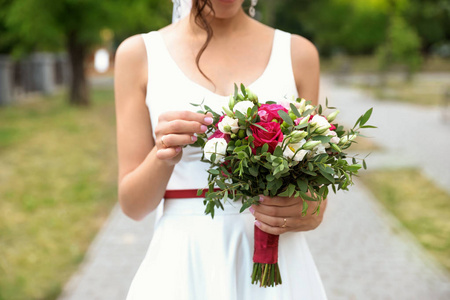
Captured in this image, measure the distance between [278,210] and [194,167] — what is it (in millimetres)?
396

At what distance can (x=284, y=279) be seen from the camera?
6.25ft

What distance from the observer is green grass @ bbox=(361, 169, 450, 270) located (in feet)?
20.2

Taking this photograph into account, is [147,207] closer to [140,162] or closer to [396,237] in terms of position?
[140,162]

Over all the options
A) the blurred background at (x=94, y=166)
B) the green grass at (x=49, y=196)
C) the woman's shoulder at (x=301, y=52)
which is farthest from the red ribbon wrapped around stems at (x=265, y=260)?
the green grass at (x=49, y=196)

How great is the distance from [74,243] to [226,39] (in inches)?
178

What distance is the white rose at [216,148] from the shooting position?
1.58 metres

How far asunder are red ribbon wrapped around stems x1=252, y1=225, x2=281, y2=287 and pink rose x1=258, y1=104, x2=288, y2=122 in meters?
0.39

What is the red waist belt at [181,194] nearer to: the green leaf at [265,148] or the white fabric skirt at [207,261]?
the white fabric skirt at [207,261]

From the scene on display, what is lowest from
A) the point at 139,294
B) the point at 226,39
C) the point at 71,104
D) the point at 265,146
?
the point at 71,104

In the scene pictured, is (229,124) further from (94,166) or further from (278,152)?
(94,166)

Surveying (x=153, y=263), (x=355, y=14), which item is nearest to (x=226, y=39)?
(x=153, y=263)

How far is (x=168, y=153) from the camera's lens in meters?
1.63

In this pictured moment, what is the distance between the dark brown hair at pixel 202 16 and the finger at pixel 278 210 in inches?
20.9

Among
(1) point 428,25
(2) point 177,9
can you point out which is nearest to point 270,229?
(2) point 177,9
